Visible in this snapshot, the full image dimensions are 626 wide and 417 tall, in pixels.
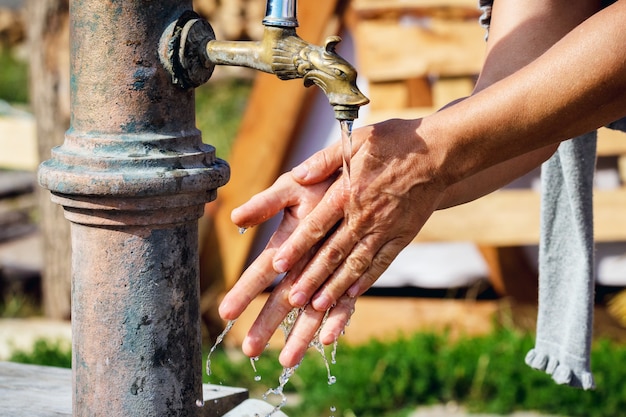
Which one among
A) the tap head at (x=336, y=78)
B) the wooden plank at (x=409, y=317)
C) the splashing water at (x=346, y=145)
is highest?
the tap head at (x=336, y=78)

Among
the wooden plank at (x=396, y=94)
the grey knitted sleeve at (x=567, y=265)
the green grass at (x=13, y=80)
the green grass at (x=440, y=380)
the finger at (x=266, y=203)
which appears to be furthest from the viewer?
the green grass at (x=13, y=80)

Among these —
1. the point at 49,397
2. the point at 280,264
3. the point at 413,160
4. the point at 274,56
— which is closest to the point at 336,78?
the point at 274,56

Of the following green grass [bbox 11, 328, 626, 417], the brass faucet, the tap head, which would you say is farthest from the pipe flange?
green grass [bbox 11, 328, 626, 417]

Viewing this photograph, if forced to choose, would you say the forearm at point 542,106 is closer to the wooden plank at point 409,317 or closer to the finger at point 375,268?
the finger at point 375,268

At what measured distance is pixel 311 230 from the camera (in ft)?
4.83

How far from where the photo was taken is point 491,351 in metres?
3.36

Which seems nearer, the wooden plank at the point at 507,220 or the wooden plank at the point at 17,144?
the wooden plank at the point at 507,220

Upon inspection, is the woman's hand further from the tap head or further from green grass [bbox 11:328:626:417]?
green grass [bbox 11:328:626:417]

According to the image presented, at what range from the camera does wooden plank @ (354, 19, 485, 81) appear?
135 inches

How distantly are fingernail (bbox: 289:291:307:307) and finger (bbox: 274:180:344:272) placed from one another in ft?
0.15

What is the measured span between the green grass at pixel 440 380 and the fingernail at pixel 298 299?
1751mm

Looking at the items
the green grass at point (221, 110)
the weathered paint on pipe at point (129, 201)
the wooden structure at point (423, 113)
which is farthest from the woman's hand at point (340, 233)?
the green grass at point (221, 110)

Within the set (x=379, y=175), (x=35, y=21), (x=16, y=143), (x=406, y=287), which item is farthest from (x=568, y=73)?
(x=16, y=143)

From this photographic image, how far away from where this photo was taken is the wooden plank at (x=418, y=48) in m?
3.44
